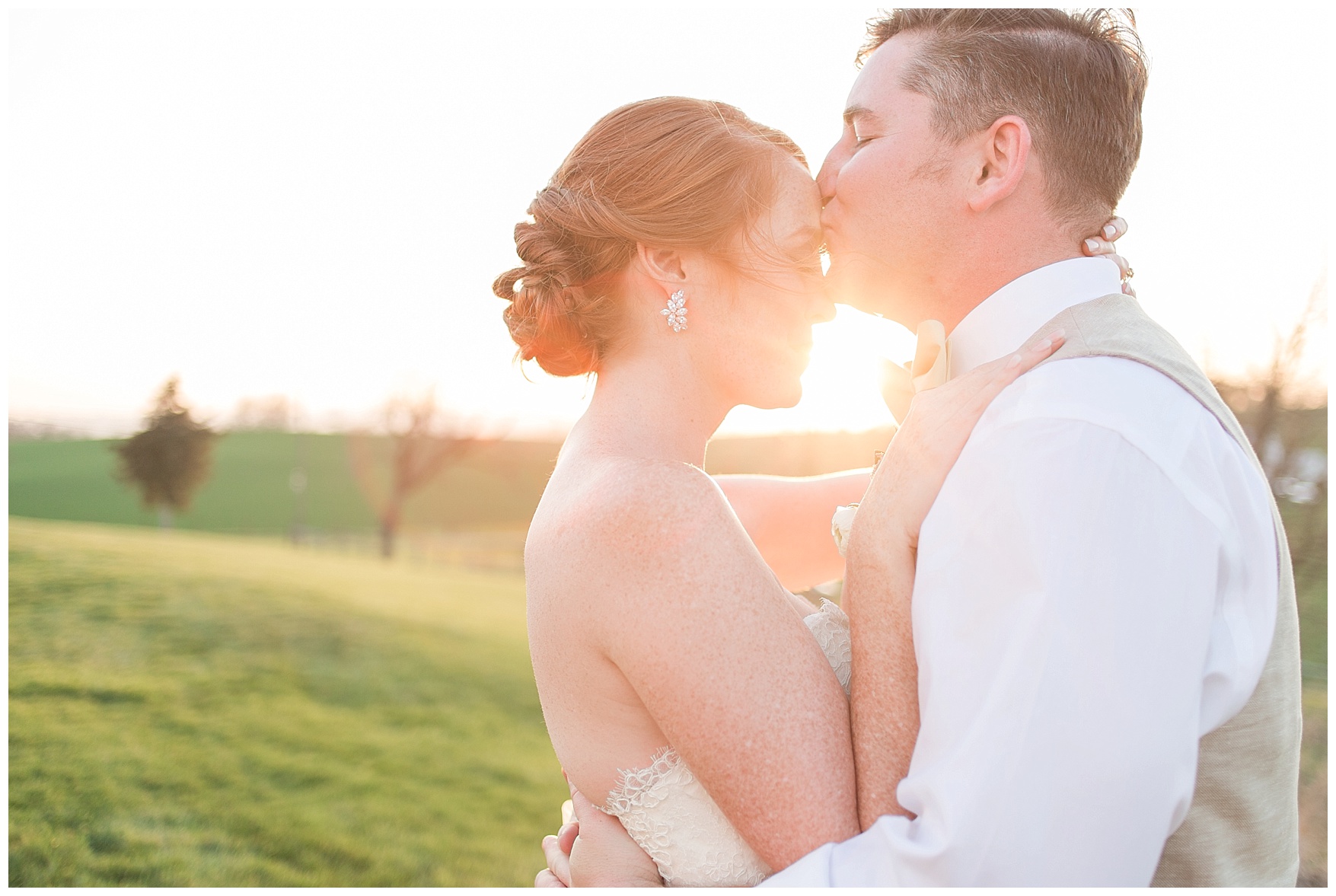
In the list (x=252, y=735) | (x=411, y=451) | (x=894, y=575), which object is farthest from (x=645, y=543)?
(x=411, y=451)

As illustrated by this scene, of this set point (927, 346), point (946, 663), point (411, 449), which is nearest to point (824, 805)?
point (946, 663)

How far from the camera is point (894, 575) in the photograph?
1.83 meters

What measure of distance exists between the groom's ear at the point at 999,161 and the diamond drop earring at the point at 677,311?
32.8 inches

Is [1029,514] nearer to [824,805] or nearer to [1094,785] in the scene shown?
[1094,785]

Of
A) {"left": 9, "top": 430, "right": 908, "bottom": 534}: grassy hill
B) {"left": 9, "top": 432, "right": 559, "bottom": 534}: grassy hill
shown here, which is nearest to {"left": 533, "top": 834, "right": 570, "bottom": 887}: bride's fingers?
{"left": 9, "top": 430, "right": 908, "bottom": 534}: grassy hill

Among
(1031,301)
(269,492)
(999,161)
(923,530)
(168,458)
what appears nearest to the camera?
(923,530)

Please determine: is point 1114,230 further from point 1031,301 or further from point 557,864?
point 557,864

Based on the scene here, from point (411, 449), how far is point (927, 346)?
1275 inches

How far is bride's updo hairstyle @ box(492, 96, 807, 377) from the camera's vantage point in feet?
7.75

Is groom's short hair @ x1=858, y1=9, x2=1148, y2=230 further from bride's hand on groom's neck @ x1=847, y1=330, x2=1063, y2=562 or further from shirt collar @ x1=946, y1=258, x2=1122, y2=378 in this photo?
bride's hand on groom's neck @ x1=847, y1=330, x2=1063, y2=562

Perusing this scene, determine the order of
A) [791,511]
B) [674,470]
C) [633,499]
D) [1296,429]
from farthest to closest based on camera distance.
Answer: [1296,429]
[791,511]
[674,470]
[633,499]

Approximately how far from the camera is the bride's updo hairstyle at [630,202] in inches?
93.0

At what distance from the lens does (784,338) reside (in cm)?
254

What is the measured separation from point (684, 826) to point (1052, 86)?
2.21 metres
